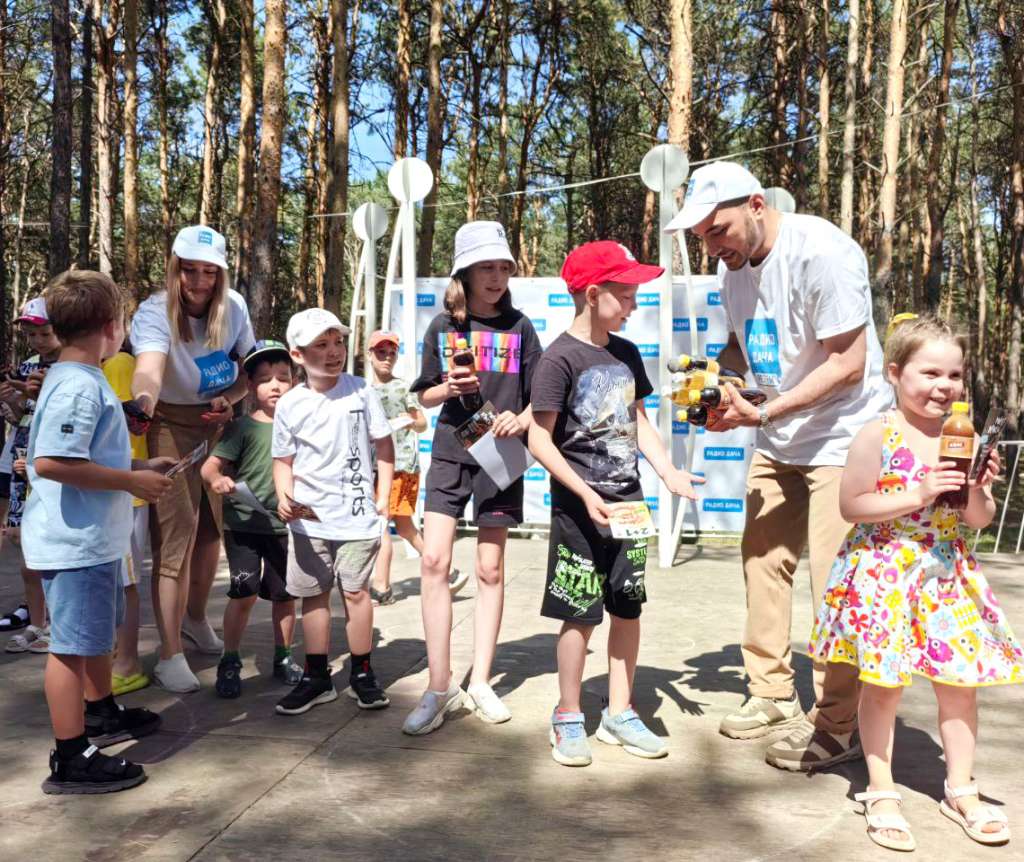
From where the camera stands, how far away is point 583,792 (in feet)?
11.5

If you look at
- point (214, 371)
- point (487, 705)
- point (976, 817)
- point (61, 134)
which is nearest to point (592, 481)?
point (487, 705)

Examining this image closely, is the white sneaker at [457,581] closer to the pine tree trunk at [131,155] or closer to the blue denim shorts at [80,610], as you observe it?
the blue denim shorts at [80,610]

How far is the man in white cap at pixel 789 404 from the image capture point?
3.75 meters

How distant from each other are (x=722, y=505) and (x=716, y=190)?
5.90 m

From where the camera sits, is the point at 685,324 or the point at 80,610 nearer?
the point at 80,610

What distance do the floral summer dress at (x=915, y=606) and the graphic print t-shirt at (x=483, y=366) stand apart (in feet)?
5.47

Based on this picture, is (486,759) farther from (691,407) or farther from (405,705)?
(691,407)

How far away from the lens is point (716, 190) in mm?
3832

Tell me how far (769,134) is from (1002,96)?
7042 mm

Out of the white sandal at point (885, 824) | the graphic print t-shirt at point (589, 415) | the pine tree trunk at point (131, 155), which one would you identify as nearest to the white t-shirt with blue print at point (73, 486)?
the graphic print t-shirt at point (589, 415)

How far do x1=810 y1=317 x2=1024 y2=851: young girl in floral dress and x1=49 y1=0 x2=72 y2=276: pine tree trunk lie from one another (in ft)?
48.0

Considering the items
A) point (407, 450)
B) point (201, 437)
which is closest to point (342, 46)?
point (407, 450)

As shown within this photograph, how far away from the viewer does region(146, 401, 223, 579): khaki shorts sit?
4664 mm

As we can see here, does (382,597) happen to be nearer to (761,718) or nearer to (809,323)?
(761,718)
